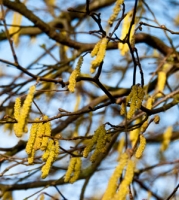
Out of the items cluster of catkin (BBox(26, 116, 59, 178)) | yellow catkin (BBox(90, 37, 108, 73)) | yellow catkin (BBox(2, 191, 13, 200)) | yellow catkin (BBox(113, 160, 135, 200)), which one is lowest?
yellow catkin (BBox(113, 160, 135, 200))

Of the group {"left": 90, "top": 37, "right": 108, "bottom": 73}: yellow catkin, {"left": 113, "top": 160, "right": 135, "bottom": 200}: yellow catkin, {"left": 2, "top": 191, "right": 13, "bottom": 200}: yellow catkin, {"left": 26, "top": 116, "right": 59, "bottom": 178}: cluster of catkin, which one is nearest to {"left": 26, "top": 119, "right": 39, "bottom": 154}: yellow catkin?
{"left": 26, "top": 116, "right": 59, "bottom": 178}: cluster of catkin

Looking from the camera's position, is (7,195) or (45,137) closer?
(45,137)

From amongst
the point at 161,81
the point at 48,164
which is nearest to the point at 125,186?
the point at 48,164

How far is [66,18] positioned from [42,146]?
7.23 ft

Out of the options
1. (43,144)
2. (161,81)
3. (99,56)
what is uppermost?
(161,81)

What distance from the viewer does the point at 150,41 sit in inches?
111

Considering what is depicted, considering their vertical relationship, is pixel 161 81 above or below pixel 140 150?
above

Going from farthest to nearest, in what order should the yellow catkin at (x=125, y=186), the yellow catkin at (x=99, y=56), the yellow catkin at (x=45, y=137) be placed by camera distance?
the yellow catkin at (x=45, y=137) < the yellow catkin at (x=99, y=56) < the yellow catkin at (x=125, y=186)

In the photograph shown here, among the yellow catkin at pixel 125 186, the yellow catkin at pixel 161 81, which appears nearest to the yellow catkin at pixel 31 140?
the yellow catkin at pixel 125 186

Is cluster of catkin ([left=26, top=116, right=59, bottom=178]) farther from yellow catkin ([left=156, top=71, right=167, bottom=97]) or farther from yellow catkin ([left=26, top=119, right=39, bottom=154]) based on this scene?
yellow catkin ([left=156, top=71, right=167, bottom=97])

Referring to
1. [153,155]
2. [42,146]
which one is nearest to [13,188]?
[42,146]

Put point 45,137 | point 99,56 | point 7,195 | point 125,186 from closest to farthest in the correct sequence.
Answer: point 125,186 < point 99,56 < point 45,137 < point 7,195

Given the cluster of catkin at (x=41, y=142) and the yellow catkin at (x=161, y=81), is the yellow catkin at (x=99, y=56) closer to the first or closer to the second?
the cluster of catkin at (x=41, y=142)

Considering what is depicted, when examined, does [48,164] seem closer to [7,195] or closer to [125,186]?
[125,186]
